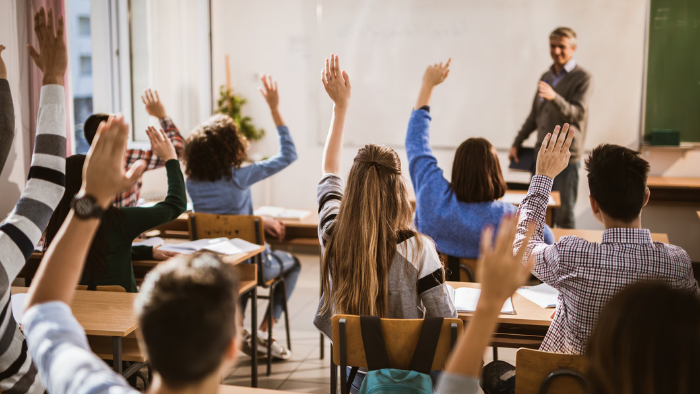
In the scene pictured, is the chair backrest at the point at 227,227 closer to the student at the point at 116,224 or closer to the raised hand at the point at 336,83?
the student at the point at 116,224

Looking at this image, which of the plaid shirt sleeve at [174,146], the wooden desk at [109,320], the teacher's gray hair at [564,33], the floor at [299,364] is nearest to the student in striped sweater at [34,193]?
the wooden desk at [109,320]

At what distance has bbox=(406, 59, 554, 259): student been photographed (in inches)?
98.7

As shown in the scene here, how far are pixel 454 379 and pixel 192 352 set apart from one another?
1.11 ft

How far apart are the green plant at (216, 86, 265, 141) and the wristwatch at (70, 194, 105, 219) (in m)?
5.34

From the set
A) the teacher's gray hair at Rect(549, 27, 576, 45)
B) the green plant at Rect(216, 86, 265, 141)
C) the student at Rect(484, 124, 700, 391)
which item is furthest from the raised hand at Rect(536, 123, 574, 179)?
the green plant at Rect(216, 86, 265, 141)

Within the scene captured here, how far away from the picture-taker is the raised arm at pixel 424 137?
2480 millimetres

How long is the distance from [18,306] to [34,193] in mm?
1030

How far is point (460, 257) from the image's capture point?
2605 mm

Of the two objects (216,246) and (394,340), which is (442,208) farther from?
(394,340)

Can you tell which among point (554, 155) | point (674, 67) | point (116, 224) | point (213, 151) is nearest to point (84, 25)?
point (213, 151)

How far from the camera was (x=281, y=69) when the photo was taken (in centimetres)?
620

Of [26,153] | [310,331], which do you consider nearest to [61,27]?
[26,153]

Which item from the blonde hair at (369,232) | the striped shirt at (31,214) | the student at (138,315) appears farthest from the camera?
the blonde hair at (369,232)

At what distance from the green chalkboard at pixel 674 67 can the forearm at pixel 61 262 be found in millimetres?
5405
